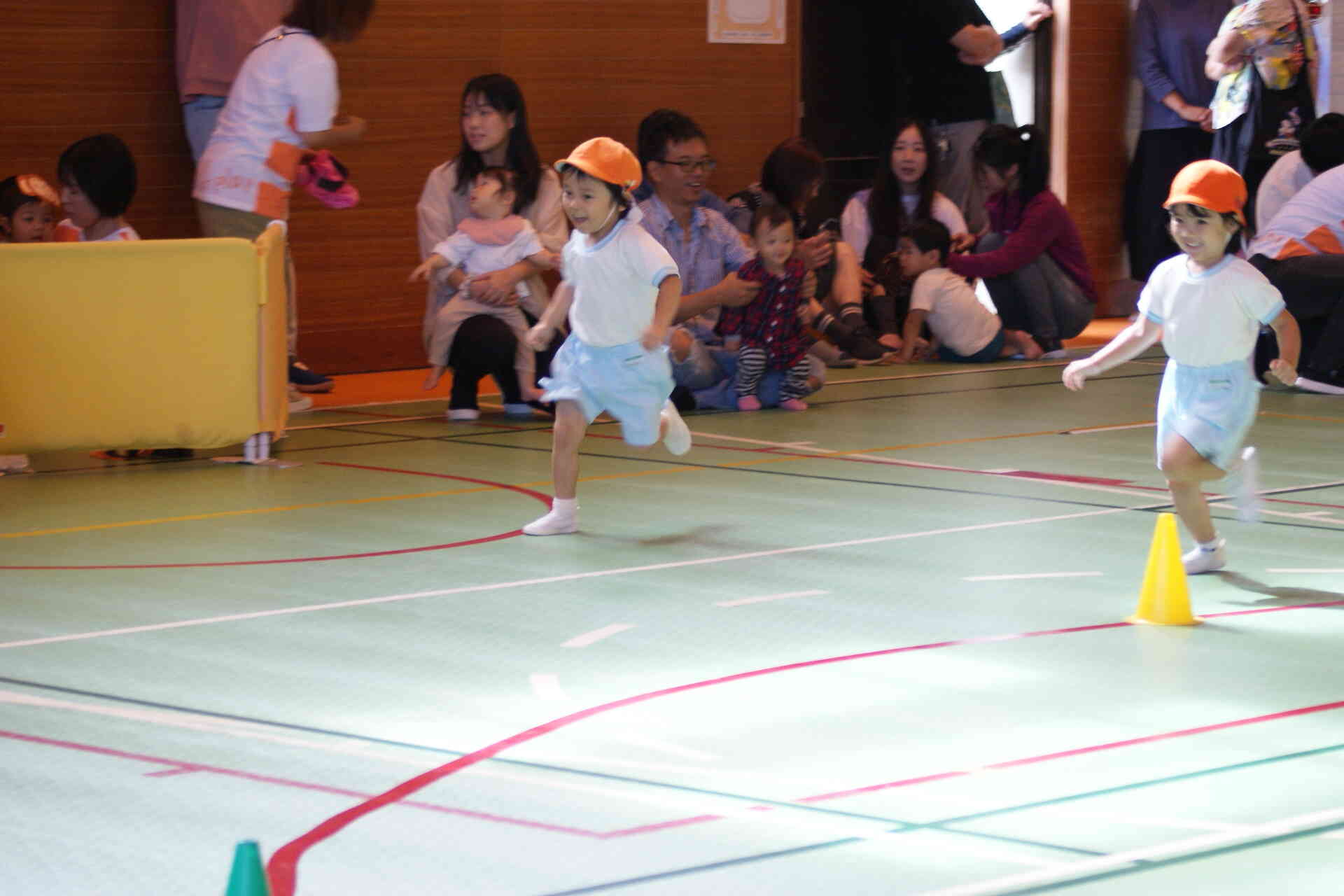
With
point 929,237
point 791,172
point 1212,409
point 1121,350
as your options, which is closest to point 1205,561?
point 1212,409

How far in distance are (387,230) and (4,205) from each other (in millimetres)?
2390

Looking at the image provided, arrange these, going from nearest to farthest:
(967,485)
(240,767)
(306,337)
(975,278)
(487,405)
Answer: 1. (240,767)
2. (967,485)
3. (487,405)
4. (306,337)
5. (975,278)

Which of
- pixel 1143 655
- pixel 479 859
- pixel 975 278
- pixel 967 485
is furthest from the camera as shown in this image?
pixel 975 278

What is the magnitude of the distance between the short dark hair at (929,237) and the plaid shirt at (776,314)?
6.08ft

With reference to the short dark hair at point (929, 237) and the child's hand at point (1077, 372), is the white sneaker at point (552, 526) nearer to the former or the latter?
the child's hand at point (1077, 372)

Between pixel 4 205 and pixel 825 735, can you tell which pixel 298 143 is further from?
pixel 825 735

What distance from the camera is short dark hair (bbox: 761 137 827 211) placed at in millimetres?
8609

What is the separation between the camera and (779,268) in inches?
296

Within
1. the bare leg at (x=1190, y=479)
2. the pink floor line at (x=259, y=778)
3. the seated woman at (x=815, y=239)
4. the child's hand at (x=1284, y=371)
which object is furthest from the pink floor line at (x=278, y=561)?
the seated woman at (x=815, y=239)

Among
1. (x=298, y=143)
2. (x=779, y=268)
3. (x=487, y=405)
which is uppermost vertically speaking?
(x=298, y=143)

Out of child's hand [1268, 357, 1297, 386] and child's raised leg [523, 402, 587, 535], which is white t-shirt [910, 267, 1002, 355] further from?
child's hand [1268, 357, 1297, 386]

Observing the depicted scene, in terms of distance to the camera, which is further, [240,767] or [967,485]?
[967,485]

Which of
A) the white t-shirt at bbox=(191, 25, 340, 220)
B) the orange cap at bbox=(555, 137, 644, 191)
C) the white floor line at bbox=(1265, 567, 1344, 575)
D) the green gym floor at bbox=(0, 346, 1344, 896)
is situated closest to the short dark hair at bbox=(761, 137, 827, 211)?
the white t-shirt at bbox=(191, 25, 340, 220)

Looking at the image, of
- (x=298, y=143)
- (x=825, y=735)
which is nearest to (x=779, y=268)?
(x=298, y=143)
